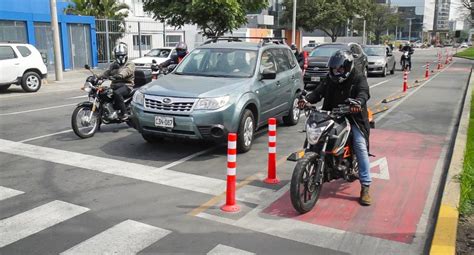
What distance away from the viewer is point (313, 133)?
16.9 feet

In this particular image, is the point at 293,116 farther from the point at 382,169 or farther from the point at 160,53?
the point at 160,53

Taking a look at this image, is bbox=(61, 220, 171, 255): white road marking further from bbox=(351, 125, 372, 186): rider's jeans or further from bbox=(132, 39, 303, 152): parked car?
bbox=(132, 39, 303, 152): parked car

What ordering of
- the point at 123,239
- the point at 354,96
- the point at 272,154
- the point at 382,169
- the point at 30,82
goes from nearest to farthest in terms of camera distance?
the point at 123,239, the point at 354,96, the point at 272,154, the point at 382,169, the point at 30,82

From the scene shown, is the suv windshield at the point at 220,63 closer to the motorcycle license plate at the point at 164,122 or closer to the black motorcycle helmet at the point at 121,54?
the black motorcycle helmet at the point at 121,54

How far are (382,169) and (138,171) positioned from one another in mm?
3622

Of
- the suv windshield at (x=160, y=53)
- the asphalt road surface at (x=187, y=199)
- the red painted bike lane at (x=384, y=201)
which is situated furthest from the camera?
the suv windshield at (x=160, y=53)

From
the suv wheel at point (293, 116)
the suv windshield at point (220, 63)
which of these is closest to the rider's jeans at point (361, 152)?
the suv windshield at point (220, 63)

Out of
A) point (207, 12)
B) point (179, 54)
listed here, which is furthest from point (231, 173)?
point (207, 12)

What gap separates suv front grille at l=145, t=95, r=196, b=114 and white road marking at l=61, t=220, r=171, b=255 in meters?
2.62

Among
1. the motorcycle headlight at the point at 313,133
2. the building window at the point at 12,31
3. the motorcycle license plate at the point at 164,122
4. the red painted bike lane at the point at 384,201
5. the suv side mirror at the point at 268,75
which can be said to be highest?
the building window at the point at 12,31

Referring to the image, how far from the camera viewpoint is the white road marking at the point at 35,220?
460 cm

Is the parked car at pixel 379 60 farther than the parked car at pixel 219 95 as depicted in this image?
Yes

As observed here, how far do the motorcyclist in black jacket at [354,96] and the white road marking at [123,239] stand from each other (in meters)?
2.30

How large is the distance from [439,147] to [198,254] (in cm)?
591
